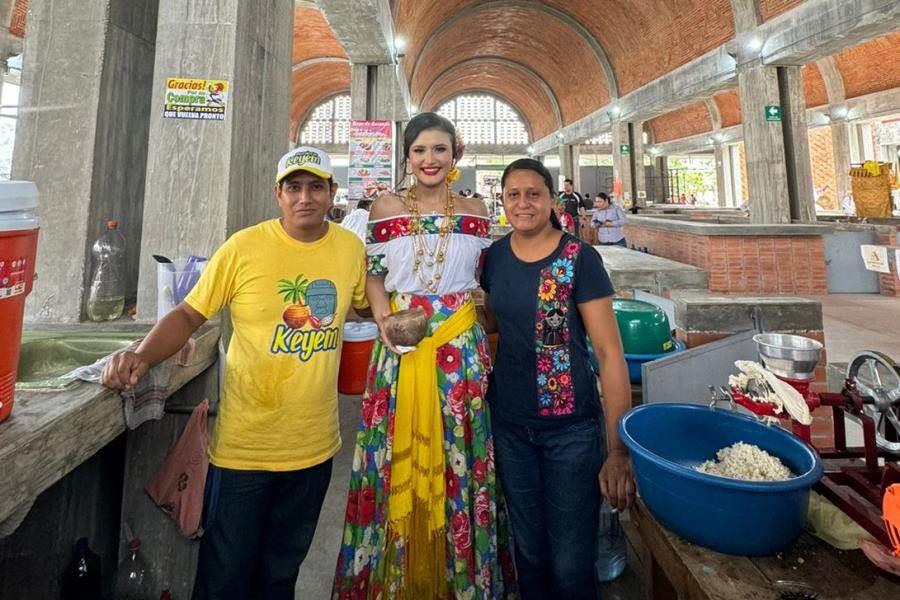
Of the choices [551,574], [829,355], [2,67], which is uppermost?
[2,67]

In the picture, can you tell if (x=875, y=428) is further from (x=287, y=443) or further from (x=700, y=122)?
(x=700, y=122)

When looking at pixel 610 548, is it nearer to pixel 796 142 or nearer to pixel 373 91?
pixel 373 91

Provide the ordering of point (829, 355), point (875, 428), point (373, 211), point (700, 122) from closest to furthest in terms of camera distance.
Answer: point (875, 428) → point (373, 211) → point (829, 355) → point (700, 122)

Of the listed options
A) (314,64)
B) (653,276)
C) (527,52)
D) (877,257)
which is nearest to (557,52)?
(527,52)

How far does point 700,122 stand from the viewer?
19797mm

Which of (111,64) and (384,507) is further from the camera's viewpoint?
(111,64)

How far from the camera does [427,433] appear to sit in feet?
4.85

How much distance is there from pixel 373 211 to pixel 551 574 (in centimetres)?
140

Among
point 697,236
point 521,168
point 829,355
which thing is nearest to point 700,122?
point 697,236

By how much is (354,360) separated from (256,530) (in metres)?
0.66

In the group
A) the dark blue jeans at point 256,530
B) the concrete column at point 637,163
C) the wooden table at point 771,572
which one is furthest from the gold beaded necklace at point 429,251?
the concrete column at point 637,163

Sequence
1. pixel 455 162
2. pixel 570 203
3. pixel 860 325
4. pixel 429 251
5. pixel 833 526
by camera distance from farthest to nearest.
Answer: pixel 570 203 → pixel 860 325 → pixel 455 162 → pixel 429 251 → pixel 833 526

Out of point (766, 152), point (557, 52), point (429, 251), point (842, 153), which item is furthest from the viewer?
point (557, 52)

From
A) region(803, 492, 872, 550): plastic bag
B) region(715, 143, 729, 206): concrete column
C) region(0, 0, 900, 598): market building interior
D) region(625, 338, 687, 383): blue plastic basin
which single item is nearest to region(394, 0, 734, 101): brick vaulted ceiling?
region(0, 0, 900, 598): market building interior
